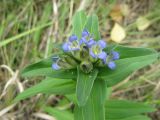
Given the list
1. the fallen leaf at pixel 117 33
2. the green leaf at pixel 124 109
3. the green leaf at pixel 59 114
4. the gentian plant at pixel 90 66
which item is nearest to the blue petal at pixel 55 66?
the gentian plant at pixel 90 66

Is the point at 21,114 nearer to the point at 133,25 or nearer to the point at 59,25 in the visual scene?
the point at 59,25

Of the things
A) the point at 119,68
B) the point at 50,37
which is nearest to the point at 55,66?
the point at 119,68

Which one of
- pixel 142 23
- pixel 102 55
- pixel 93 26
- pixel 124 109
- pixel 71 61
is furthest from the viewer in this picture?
pixel 142 23

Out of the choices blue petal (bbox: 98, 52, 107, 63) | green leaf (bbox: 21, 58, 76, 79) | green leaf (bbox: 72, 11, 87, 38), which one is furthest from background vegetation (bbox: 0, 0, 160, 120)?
blue petal (bbox: 98, 52, 107, 63)

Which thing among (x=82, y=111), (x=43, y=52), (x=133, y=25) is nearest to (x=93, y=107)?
(x=82, y=111)

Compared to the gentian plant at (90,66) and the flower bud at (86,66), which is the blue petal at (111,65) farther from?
the flower bud at (86,66)

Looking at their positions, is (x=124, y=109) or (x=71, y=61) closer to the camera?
(x=71, y=61)

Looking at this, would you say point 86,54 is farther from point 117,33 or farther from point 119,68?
point 117,33
